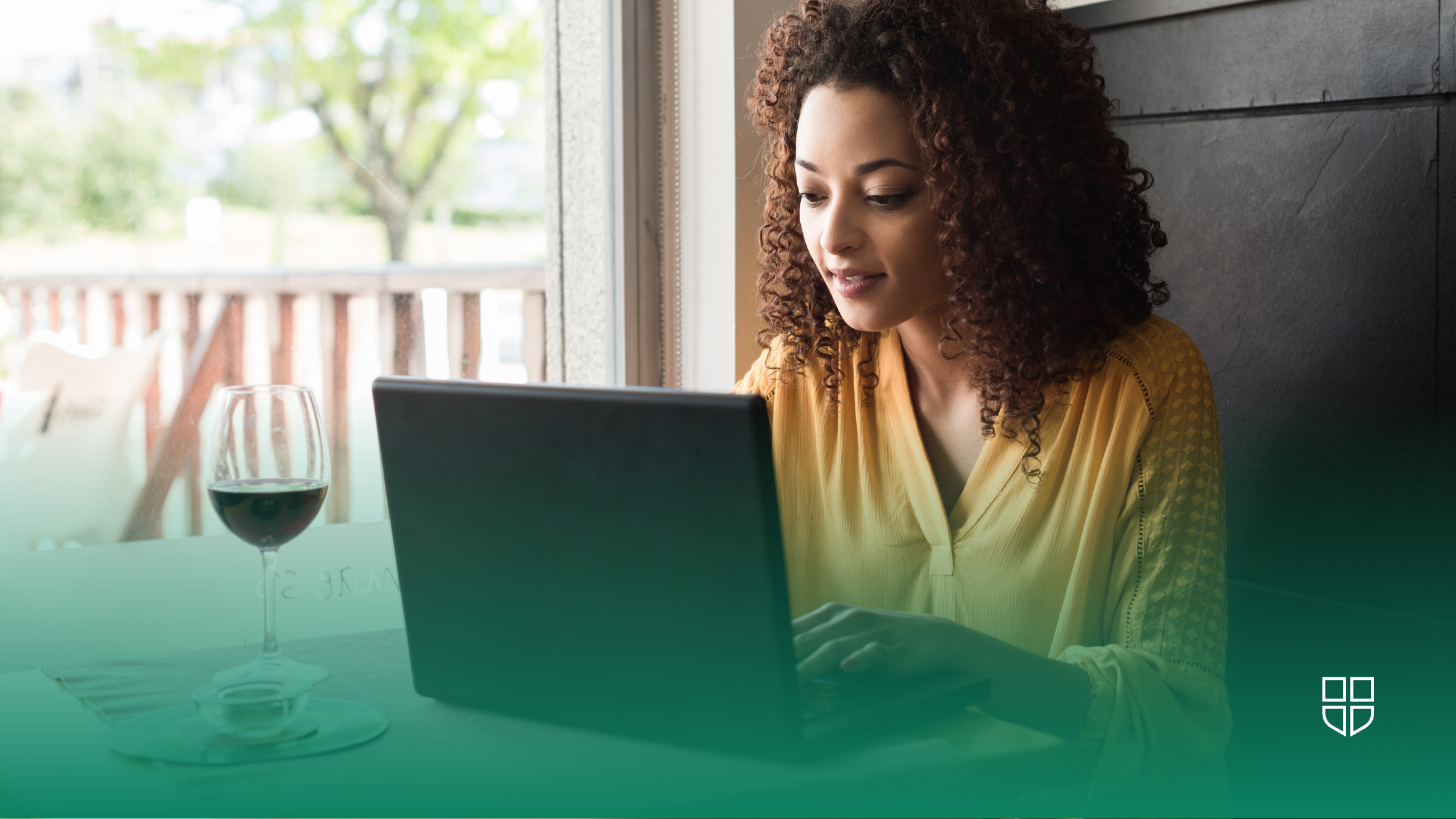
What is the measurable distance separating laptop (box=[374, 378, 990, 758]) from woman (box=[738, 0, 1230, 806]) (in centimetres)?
42

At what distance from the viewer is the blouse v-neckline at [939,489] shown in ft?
4.10

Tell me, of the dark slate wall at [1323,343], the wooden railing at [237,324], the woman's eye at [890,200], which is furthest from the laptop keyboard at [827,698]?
the wooden railing at [237,324]

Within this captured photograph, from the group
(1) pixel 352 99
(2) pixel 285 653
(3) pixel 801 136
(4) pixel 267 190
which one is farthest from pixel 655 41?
(2) pixel 285 653

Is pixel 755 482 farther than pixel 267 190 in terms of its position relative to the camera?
No

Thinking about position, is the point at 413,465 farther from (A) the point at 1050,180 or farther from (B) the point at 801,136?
(A) the point at 1050,180

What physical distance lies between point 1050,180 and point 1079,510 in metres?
0.38

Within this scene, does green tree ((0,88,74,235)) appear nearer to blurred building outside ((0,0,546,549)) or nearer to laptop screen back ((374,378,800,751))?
blurred building outside ((0,0,546,549))

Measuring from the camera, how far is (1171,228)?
1545mm

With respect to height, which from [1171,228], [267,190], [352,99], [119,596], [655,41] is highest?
[655,41]

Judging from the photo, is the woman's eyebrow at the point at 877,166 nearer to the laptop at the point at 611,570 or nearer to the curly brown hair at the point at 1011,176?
the curly brown hair at the point at 1011,176

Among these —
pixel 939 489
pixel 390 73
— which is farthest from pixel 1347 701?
pixel 390 73

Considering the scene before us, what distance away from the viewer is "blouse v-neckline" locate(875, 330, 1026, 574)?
1250mm

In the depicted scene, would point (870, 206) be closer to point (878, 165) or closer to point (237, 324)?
point (878, 165)

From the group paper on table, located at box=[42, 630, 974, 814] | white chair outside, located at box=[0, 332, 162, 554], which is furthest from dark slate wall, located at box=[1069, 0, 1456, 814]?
white chair outside, located at box=[0, 332, 162, 554]
